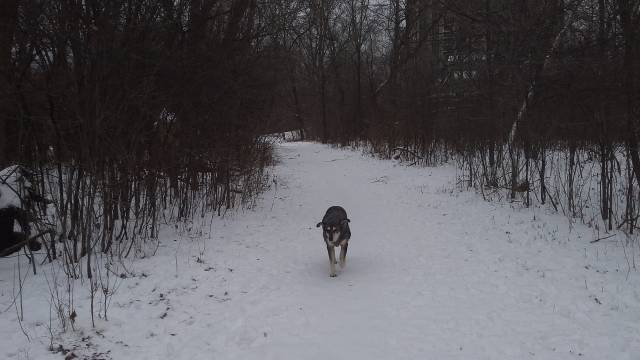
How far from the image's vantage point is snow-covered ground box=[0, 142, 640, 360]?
4.62 meters

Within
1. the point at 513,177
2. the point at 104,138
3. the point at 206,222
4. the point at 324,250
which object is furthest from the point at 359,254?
the point at 513,177

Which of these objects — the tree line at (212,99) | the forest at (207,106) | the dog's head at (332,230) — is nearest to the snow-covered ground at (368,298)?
the dog's head at (332,230)

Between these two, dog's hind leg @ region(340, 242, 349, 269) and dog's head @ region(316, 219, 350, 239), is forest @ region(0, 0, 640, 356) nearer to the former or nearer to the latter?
dog's head @ region(316, 219, 350, 239)

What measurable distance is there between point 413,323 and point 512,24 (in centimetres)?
923

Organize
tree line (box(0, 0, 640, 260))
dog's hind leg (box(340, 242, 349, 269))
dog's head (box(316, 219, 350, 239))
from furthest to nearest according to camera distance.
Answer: dog's hind leg (box(340, 242, 349, 269))
dog's head (box(316, 219, 350, 239))
tree line (box(0, 0, 640, 260))

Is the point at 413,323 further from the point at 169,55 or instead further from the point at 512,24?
the point at 512,24

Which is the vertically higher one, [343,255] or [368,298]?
[343,255]

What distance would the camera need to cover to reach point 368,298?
6023mm

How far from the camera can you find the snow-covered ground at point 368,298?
182 inches

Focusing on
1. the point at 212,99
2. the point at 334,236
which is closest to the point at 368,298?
the point at 334,236

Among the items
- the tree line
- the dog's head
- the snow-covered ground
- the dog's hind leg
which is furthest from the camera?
the dog's hind leg

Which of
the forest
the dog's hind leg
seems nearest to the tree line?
the forest

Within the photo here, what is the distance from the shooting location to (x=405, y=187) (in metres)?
15.2

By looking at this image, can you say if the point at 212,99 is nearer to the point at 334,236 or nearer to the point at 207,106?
the point at 207,106
